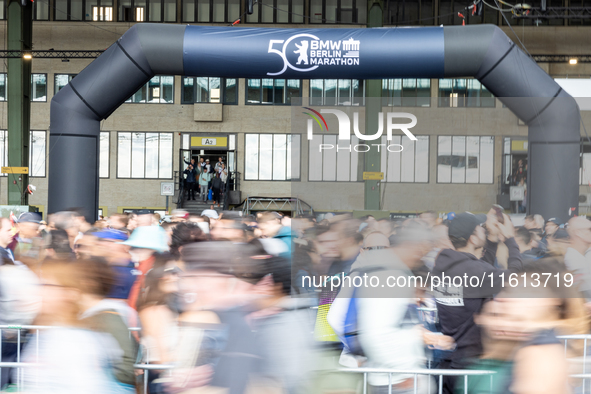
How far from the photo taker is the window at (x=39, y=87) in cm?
2719

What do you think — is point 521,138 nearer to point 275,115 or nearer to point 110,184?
point 275,115

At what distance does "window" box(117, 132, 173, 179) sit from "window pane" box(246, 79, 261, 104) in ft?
16.4

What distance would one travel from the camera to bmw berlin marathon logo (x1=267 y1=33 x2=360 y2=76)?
9078 millimetres

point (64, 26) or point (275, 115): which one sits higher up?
point (64, 26)

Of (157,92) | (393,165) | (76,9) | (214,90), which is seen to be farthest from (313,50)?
(76,9)

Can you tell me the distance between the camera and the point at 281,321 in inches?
90.5

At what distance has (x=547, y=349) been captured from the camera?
75.5 inches

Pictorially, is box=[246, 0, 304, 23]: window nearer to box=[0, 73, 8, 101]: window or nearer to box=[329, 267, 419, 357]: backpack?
box=[0, 73, 8, 101]: window

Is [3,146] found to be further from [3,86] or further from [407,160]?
[407,160]

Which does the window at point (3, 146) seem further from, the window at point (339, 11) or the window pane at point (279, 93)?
the window at point (339, 11)

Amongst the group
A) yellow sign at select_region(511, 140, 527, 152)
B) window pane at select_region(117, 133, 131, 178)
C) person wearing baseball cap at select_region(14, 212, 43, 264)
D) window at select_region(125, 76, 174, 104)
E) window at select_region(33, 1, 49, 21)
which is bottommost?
person wearing baseball cap at select_region(14, 212, 43, 264)

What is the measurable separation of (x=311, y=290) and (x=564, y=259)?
2571 millimetres

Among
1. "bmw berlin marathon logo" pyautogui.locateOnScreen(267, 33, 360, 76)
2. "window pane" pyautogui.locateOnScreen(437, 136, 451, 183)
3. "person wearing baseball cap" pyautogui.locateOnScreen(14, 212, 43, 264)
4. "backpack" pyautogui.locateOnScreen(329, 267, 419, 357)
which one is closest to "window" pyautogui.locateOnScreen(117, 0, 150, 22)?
"bmw berlin marathon logo" pyautogui.locateOnScreen(267, 33, 360, 76)

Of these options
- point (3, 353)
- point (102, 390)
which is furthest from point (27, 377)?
point (3, 353)
